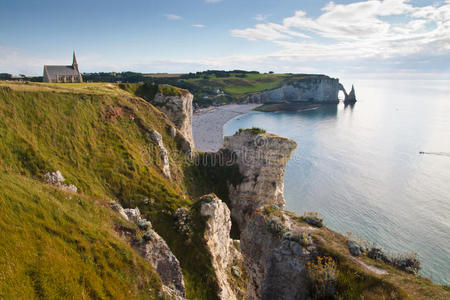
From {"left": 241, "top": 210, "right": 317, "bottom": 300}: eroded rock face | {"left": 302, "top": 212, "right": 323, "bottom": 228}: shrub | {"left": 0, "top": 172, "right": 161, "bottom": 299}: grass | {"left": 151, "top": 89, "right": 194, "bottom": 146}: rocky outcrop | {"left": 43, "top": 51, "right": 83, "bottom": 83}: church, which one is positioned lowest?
{"left": 241, "top": 210, "right": 317, "bottom": 300}: eroded rock face

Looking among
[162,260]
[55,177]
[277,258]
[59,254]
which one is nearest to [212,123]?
[55,177]

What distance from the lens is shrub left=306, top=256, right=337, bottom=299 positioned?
1452 cm

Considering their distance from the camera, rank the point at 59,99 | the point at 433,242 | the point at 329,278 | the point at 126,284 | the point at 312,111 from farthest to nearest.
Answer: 1. the point at 312,111
2. the point at 433,242
3. the point at 59,99
4. the point at 329,278
5. the point at 126,284

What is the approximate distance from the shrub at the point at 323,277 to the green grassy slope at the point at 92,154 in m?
9.70

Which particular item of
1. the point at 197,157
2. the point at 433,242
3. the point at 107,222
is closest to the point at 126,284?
the point at 107,222

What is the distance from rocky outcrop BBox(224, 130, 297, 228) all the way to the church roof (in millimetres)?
46338

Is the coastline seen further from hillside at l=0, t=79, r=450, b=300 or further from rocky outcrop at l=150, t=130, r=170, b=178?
hillside at l=0, t=79, r=450, b=300

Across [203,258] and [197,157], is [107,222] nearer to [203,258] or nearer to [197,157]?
[203,258]

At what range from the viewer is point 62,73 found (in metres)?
59.4

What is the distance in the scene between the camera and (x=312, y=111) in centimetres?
19138

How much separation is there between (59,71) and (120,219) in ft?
191

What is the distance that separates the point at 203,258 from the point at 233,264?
6.83 metres

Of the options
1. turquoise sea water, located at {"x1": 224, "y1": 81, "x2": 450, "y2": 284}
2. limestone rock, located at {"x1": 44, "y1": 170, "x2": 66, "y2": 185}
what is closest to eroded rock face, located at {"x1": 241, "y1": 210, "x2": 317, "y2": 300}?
limestone rock, located at {"x1": 44, "y1": 170, "x2": 66, "y2": 185}

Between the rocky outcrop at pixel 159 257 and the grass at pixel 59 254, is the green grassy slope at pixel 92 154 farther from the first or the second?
the rocky outcrop at pixel 159 257
